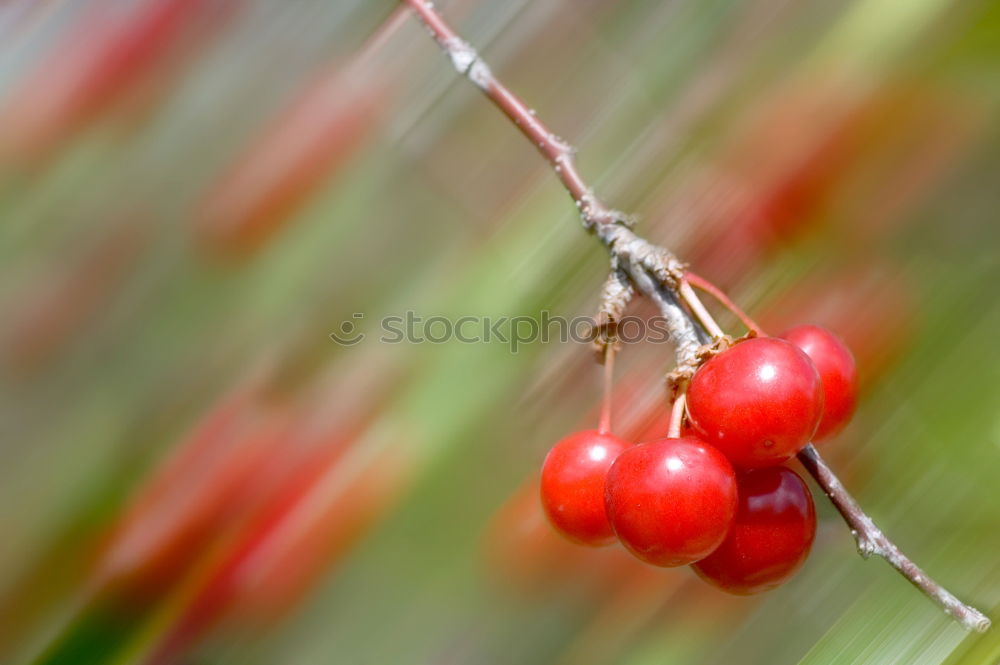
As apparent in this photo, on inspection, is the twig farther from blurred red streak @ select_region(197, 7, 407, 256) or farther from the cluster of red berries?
blurred red streak @ select_region(197, 7, 407, 256)

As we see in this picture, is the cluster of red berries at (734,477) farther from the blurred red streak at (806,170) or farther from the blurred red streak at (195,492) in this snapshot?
the blurred red streak at (195,492)

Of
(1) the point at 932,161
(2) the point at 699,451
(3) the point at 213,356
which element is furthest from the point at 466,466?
(1) the point at 932,161

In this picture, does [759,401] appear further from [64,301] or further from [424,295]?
[64,301]

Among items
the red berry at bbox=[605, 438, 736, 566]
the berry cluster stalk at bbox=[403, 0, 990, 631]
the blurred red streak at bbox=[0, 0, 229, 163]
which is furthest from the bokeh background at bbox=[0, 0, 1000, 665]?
the red berry at bbox=[605, 438, 736, 566]

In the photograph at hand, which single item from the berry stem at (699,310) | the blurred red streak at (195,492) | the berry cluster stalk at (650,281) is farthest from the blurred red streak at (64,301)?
the berry stem at (699,310)

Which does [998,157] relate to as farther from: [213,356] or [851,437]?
[213,356]

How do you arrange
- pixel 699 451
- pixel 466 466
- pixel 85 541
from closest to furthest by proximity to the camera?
pixel 699 451
pixel 85 541
pixel 466 466
